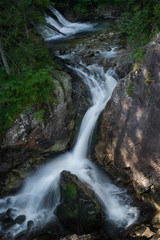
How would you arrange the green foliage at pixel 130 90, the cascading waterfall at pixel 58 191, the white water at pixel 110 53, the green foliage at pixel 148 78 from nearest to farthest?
1. the green foliage at pixel 148 78
2. the cascading waterfall at pixel 58 191
3. the green foliage at pixel 130 90
4. the white water at pixel 110 53

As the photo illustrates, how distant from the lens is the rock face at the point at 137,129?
618 centimetres

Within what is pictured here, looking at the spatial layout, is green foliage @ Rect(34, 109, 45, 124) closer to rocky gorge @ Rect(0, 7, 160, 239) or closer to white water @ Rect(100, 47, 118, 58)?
rocky gorge @ Rect(0, 7, 160, 239)

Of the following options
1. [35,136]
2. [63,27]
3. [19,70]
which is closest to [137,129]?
[35,136]

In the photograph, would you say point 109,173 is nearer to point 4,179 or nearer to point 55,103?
Result: point 55,103

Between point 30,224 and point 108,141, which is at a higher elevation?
point 108,141

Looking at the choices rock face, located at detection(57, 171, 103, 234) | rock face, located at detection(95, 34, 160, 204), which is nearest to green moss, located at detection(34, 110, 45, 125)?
rock face, located at detection(57, 171, 103, 234)

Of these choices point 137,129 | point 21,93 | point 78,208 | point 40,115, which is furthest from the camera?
point 21,93

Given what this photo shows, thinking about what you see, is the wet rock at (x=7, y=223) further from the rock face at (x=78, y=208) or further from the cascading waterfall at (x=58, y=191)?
the rock face at (x=78, y=208)

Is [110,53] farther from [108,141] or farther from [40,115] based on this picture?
[40,115]

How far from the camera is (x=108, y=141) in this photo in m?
8.07

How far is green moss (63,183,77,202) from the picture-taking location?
663 cm

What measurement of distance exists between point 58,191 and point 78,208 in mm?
1304

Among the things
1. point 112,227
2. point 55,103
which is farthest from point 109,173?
point 55,103

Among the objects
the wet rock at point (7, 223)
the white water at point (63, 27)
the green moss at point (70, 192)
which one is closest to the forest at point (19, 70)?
the wet rock at point (7, 223)
